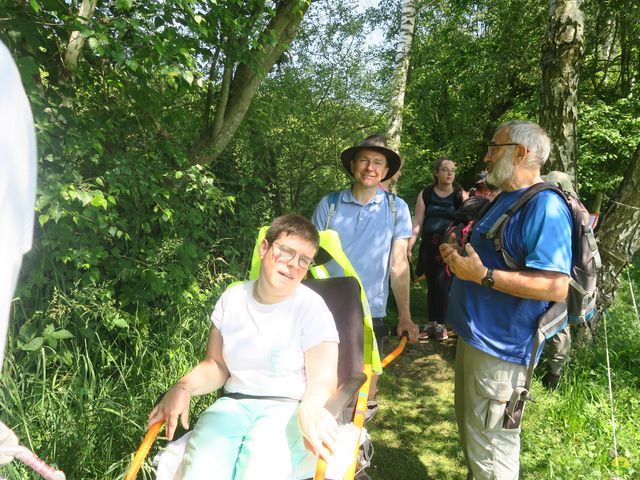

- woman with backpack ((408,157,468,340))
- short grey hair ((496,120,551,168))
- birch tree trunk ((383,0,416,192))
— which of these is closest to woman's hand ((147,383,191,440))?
short grey hair ((496,120,551,168))

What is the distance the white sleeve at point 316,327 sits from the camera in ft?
6.65

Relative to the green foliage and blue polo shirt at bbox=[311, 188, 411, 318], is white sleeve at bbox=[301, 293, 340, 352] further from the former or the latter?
the green foliage

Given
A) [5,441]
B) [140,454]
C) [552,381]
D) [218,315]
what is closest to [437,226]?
[552,381]

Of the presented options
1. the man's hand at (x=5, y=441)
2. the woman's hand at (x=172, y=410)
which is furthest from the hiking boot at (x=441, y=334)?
the man's hand at (x=5, y=441)

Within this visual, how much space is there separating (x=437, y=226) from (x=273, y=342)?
3.21 m

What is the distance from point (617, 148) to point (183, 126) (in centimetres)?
965

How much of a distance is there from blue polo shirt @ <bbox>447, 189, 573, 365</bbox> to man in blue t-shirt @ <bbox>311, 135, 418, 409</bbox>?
1.78ft

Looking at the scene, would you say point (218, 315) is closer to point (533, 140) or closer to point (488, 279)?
point (488, 279)

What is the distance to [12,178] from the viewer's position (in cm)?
62

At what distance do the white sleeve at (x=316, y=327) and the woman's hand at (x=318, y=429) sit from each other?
0.29 metres

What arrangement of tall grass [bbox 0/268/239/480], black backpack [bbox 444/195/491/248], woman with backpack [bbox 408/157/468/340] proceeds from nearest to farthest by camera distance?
1. tall grass [bbox 0/268/239/480]
2. black backpack [bbox 444/195/491/248]
3. woman with backpack [bbox 408/157/468/340]

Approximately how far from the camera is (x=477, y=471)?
2238 mm

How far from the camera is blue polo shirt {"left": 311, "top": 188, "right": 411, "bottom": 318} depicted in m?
2.81

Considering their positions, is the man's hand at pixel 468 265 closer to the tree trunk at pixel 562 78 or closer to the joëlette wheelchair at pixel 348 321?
the joëlette wheelchair at pixel 348 321
